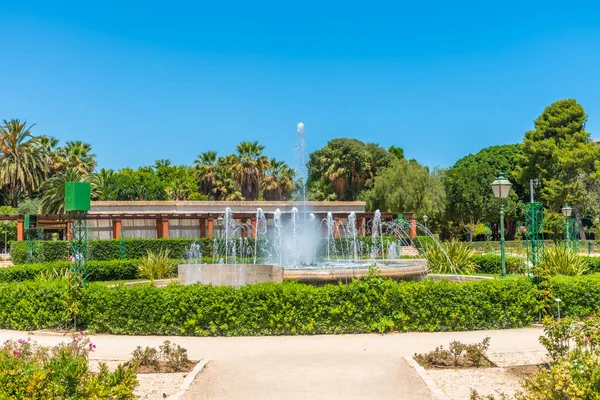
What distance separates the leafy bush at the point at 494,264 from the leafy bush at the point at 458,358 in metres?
13.5

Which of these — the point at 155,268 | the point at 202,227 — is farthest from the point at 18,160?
the point at 155,268

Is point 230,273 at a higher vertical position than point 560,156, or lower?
lower

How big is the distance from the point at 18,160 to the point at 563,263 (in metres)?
43.8

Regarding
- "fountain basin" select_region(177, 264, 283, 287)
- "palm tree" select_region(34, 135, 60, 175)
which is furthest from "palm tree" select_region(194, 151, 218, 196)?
"fountain basin" select_region(177, 264, 283, 287)

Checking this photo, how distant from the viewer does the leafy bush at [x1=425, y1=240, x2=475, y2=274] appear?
20453 millimetres

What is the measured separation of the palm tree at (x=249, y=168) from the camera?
5131cm

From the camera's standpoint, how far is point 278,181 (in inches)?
2128

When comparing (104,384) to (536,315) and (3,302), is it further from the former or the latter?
(536,315)

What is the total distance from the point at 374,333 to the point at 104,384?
19.5 feet

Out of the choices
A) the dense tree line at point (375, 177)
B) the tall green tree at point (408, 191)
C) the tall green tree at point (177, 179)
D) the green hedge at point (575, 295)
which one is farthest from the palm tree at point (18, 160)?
the green hedge at point (575, 295)

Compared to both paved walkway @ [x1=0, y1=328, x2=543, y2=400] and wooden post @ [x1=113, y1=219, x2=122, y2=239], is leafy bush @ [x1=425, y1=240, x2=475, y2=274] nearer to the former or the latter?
paved walkway @ [x1=0, y1=328, x2=543, y2=400]

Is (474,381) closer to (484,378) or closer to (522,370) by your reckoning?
(484,378)

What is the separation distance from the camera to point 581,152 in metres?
45.2

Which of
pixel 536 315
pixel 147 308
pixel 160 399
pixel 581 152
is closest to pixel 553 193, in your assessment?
pixel 581 152
